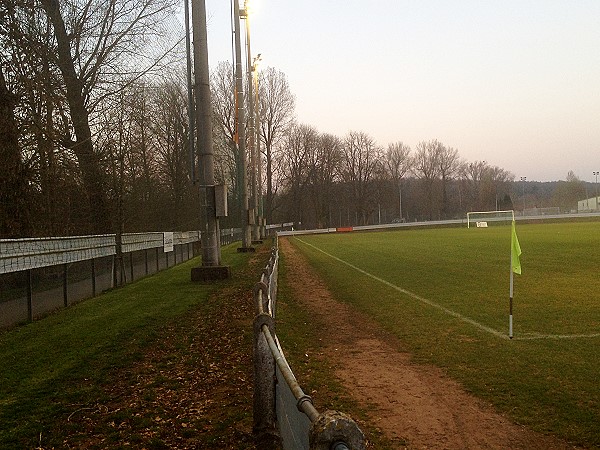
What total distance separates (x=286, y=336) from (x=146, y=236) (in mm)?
14085

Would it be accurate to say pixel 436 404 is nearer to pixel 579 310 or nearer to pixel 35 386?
pixel 35 386

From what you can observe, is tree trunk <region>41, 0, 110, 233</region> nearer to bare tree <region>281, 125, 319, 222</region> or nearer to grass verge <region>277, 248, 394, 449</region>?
grass verge <region>277, 248, 394, 449</region>

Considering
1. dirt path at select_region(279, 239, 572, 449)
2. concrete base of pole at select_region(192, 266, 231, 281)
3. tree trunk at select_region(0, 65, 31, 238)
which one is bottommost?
dirt path at select_region(279, 239, 572, 449)

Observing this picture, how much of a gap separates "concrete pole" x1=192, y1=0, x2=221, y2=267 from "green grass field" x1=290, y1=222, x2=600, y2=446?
4.16 metres

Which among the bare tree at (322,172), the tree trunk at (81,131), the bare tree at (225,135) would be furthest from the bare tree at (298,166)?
the tree trunk at (81,131)

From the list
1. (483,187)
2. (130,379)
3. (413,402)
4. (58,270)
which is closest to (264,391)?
(413,402)

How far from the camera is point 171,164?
48.1m

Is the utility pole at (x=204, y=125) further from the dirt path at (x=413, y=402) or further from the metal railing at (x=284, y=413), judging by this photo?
the metal railing at (x=284, y=413)

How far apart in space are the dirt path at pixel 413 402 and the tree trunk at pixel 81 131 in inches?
420

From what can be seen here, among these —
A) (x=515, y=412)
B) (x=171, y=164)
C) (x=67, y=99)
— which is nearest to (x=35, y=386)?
(x=515, y=412)

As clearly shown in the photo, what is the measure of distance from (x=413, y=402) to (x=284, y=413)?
Answer: 286 centimetres

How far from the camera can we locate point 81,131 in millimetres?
17828

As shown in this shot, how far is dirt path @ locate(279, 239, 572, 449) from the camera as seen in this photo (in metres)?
5.28

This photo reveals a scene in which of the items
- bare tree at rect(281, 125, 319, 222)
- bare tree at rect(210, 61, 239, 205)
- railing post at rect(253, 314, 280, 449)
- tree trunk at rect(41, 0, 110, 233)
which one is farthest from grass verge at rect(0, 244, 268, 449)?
bare tree at rect(281, 125, 319, 222)
